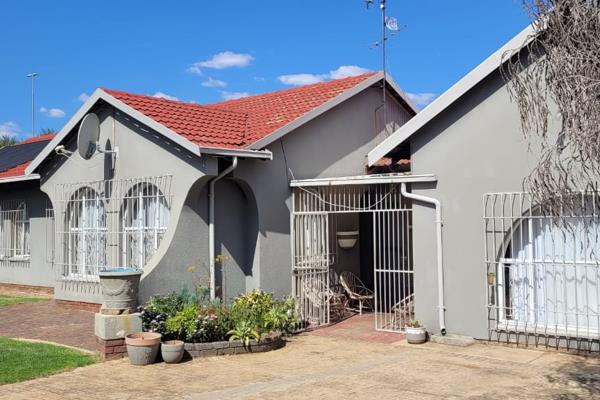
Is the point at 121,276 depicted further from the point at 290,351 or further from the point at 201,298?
the point at 290,351

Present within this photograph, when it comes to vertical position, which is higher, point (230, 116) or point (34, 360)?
point (230, 116)

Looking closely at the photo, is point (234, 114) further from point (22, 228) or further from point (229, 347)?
point (22, 228)

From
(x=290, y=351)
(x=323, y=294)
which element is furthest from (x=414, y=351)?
(x=323, y=294)

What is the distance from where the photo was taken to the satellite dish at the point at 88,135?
12.8 m

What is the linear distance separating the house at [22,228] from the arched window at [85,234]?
2649 mm

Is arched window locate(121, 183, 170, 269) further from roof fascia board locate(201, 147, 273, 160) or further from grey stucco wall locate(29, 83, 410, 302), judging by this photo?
roof fascia board locate(201, 147, 273, 160)

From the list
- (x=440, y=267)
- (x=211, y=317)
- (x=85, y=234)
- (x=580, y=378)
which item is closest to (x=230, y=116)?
(x=85, y=234)

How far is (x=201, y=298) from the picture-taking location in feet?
37.0

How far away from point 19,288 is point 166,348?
10.3 m

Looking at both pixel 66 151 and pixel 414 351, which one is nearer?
pixel 414 351

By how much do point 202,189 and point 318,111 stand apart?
328 centimetres

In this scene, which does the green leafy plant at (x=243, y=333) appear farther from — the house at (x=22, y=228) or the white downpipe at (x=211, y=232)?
the house at (x=22, y=228)

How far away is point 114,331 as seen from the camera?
9.49 meters

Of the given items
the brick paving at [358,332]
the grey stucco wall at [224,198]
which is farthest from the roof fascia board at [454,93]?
the brick paving at [358,332]
